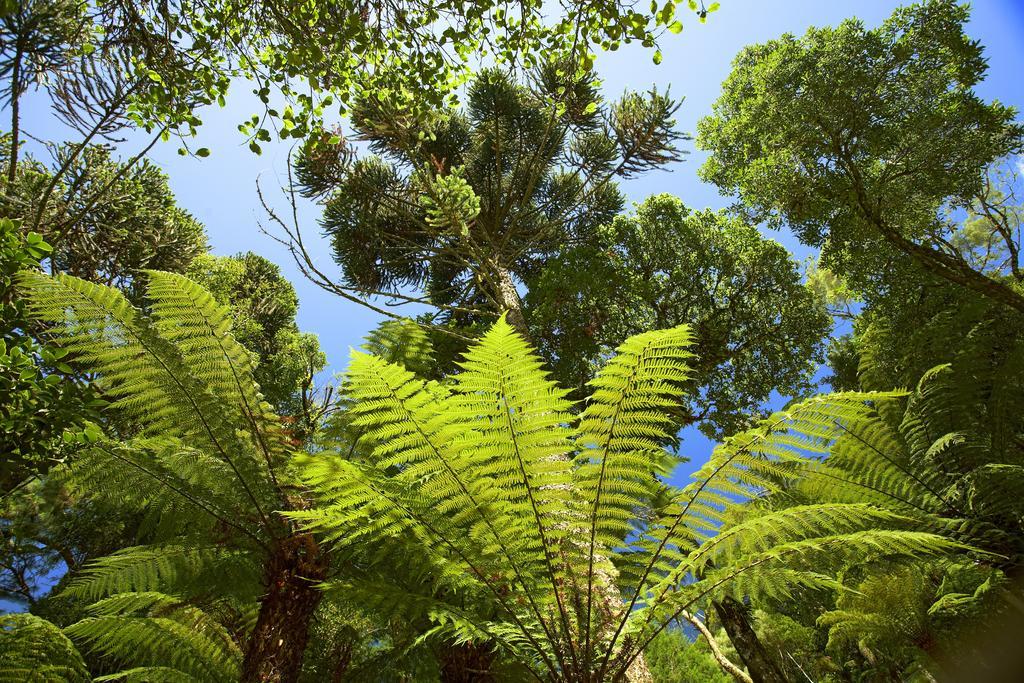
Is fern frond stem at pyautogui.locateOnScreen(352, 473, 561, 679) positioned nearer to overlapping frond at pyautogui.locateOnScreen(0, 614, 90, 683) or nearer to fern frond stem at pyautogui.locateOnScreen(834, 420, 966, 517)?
overlapping frond at pyautogui.locateOnScreen(0, 614, 90, 683)

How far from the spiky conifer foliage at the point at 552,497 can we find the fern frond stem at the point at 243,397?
55 cm

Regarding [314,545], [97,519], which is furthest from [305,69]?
[97,519]

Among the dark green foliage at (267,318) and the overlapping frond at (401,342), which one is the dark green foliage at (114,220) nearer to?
the dark green foliage at (267,318)

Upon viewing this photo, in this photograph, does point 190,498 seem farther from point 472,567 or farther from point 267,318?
point 267,318

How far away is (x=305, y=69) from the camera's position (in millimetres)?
3404

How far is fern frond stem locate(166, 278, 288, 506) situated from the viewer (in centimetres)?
203

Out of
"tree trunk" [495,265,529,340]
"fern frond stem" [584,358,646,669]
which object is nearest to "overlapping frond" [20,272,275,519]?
"fern frond stem" [584,358,646,669]

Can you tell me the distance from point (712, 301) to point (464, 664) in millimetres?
6850

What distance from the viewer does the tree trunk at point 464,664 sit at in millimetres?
2754

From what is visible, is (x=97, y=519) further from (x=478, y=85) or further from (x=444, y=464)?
(x=478, y=85)

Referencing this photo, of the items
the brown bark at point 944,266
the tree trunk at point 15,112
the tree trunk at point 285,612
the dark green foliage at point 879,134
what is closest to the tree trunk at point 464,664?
the tree trunk at point 285,612

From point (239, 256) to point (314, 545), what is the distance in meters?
9.88

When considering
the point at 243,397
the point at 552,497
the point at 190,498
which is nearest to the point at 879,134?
the point at 552,497

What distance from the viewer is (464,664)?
277 cm
